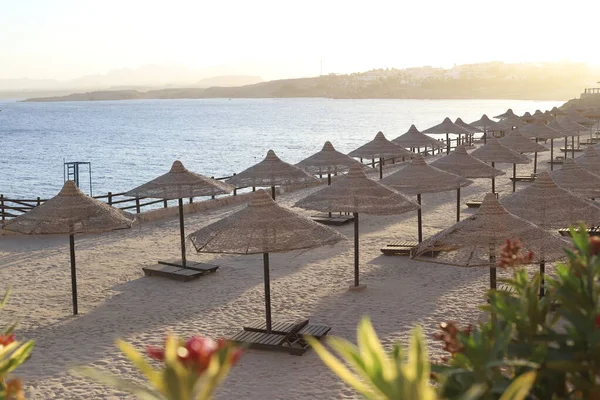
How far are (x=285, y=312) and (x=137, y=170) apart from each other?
56208 mm

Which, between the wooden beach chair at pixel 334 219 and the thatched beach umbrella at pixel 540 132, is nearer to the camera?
the wooden beach chair at pixel 334 219

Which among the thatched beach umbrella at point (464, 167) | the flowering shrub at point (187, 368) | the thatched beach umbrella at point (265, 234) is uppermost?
the flowering shrub at point (187, 368)

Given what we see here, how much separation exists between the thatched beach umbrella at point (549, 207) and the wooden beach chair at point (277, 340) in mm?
4463

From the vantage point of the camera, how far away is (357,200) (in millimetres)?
14516

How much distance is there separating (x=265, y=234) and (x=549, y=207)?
5262 millimetres

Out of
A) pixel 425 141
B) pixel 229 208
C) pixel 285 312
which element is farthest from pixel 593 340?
pixel 425 141

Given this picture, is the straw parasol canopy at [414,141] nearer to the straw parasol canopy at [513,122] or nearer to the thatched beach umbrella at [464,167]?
the thatched beach umbrella at [464,167]

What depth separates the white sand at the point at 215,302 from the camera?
10.0 meters

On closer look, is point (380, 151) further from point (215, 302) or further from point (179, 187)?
point (215, 302)

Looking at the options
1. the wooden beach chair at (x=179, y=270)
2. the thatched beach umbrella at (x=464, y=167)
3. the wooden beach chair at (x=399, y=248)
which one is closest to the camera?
the wooden beach chair at (x=179, y=270)

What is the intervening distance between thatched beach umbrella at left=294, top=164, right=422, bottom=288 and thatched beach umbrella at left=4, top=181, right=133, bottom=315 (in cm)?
380

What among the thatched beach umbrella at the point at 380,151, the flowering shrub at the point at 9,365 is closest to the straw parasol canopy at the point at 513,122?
the thatched beach umbrella at the point at 380,151

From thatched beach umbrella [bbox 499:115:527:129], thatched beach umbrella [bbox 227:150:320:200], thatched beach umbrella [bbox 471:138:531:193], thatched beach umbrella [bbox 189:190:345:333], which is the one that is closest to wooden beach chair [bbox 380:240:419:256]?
thatched beach umbrella [bbox 227:150:320:200]

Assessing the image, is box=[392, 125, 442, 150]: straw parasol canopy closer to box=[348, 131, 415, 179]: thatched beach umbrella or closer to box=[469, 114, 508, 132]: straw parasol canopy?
box=[348, 131, 415, 179]: thatched beach umbrella
